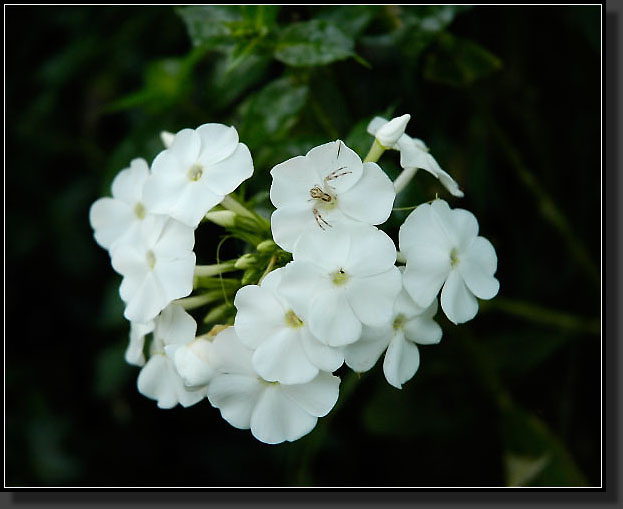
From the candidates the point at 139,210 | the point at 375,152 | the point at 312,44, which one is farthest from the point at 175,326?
the point at 312,44

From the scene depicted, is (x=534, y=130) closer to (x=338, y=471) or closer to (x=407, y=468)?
(x=407, y=468)

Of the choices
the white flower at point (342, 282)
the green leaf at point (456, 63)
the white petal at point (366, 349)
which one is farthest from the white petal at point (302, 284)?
the green leaf at point (456, 63)

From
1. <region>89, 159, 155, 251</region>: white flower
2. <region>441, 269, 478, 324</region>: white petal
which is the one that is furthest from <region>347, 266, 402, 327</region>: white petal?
<region>89, 159, 155, 251</region>: white flower

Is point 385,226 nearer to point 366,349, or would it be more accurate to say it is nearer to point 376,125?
point 376,125

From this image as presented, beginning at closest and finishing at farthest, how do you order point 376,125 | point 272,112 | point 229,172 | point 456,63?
point 229,172 → point 376,125 → point 272,112 → point 456,63

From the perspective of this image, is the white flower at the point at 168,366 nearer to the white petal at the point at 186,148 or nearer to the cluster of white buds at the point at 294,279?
the cluster of white buds at the point at 294,279

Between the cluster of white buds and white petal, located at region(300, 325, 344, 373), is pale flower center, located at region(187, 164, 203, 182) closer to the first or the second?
the cluster of white buds

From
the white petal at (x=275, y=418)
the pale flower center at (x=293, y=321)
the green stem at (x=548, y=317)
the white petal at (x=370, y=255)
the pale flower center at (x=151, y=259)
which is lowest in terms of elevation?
the green stem at (x=548, y=317)
